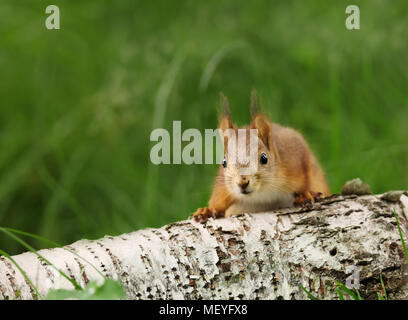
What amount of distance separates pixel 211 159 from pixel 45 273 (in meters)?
2.07

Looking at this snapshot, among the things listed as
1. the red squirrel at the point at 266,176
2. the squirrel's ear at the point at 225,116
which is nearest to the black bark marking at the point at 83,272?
the red squirrel at the point at 266,176

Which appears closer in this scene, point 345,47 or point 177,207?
point 177,207

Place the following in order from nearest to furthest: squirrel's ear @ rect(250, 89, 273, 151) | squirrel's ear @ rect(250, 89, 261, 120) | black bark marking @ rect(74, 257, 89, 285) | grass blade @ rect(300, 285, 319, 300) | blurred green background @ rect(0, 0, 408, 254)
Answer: grass blade @ rect(300, 285, 319, 300) < black bark marking @ rect(74, 257, 89, 285) < squirrel's ear @ rect(250, 89, 261, 120) < squirrel's ear @ rect(250, 89, 273, 151) < blurred green background @ rect(0, 0, 408, 254)

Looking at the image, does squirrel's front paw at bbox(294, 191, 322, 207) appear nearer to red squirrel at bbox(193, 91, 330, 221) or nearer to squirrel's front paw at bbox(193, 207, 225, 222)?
red squirrel at bbox(193, 91, 330, 221)

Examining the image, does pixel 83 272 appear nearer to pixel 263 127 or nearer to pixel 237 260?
pixel 237 260

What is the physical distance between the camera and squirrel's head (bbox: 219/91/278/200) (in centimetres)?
239

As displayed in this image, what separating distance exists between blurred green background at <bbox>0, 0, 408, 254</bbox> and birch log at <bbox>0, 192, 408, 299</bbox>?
1700 mm

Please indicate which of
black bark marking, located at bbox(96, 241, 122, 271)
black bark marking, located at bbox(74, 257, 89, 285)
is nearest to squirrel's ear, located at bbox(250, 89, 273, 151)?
black bark marking, located at bbox(96, 241, 122, 271)

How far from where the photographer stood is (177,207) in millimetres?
3963

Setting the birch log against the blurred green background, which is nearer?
the birch log
